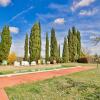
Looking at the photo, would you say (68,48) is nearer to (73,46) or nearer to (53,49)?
(73,46)

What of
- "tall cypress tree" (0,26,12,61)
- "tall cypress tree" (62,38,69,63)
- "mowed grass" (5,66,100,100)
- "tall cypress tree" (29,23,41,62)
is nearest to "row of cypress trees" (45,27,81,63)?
"tall cypress tree" (62,38,69,63)

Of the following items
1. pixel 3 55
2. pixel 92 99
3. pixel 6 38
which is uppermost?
pixel 6 38

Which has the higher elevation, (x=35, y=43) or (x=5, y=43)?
(x=35, y=43)

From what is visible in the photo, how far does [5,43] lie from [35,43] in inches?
346

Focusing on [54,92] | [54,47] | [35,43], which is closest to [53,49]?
[54,47]

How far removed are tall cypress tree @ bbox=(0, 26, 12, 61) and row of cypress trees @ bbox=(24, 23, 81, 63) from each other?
7504 mm

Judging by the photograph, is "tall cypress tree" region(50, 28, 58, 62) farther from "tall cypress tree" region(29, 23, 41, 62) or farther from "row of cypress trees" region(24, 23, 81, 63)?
"tall cypress tree" region(29, 23, 41, 62)

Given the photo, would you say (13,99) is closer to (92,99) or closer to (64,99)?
(64,99)

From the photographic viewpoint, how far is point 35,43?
52656mm

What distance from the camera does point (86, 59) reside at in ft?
233

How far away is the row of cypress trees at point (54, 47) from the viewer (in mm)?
52469

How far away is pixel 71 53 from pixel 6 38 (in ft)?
95.4

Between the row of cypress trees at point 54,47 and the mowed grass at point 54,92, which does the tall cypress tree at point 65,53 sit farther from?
A: the mowed grass at point 54,92

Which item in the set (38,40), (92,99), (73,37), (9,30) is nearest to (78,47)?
(73,37)
